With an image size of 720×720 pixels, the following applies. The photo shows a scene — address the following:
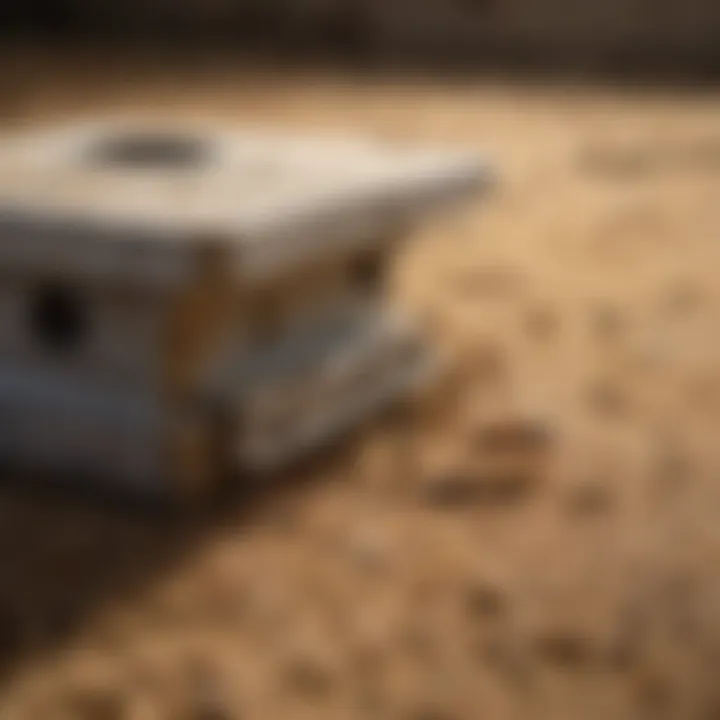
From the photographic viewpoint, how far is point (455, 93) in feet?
12.8

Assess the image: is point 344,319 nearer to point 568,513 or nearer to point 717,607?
point 568,513

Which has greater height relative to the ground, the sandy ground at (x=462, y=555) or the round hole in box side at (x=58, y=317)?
the round hole in box side at (x=58, y=317)

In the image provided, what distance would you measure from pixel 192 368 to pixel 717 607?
1.86ft

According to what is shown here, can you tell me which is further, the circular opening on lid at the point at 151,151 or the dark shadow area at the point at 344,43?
the dark shadow area at the point at 344,43

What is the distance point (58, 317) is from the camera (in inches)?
66.3

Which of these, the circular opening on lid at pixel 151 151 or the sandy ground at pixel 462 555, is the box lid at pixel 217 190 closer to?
the circular opening on lid at pixel 151 151

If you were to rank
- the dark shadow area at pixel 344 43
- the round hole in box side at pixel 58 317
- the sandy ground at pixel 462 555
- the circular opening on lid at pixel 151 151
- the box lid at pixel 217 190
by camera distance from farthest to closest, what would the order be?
the dark shadow area at pixel 344 43 < the circular opening on lid at pixel 151 151 < the round hole in box side at pixel 58 317 < the box lid at pixel 217 190 < the sandy ground at pixel 462 555

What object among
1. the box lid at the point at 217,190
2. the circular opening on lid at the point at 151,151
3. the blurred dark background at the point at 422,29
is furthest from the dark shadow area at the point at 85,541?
the blurred dark background at the point at 422,29

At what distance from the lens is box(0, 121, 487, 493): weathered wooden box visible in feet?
5.01

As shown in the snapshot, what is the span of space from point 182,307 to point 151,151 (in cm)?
37

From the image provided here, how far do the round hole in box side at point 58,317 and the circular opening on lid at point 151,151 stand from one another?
0.65 ft

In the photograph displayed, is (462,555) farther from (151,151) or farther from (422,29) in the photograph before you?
(422,29)

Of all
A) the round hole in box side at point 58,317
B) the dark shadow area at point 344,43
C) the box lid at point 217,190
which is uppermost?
the dark shadow area at point 344,43

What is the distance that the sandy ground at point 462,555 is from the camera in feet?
4.22
